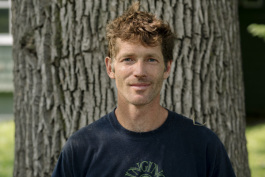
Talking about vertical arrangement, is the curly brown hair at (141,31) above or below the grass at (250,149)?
above

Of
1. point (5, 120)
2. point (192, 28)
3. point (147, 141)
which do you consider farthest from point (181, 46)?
point (5, 120)

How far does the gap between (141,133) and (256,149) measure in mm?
5521

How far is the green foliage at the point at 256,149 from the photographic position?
641 centimetres

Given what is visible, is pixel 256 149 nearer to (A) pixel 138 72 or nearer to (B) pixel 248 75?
(B) pixel 248 75

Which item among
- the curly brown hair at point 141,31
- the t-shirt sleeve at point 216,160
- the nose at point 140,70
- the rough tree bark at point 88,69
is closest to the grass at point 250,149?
the rough tree bark at point 88,69

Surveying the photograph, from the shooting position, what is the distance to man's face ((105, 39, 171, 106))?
233 centimetres

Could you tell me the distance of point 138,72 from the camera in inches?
91.0

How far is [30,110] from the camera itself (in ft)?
10.8

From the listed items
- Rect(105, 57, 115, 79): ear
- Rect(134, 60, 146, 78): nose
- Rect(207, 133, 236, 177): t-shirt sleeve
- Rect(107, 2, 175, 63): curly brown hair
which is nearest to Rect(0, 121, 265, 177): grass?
Rect(207, 133, 236, 177): t-shirt sleeve

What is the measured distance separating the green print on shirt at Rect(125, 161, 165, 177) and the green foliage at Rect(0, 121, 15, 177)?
416cm

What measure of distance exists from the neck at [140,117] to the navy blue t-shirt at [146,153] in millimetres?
36

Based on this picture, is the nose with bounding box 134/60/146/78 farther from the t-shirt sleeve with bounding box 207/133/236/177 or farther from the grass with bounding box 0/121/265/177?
the grass with bounding box 0/121/265/177

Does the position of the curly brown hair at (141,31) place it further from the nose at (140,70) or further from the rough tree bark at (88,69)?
the rough tree bark at (88,69)

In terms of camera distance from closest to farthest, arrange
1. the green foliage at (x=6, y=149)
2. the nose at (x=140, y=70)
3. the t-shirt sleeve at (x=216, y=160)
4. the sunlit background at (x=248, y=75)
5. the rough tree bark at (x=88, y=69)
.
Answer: the nose at (x=140, y=70)
the t-shirt sleeve at (x=216, y=160)
the rough tree bark at (x=88, y=69)
the green foliage at (x=6, y=149)
the sunlit background at (x=248, y=75)
